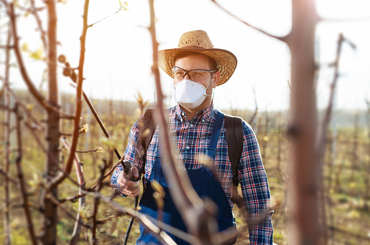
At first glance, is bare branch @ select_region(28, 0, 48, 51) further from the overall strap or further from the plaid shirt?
the overall strap

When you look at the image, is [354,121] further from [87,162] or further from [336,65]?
[87,162]

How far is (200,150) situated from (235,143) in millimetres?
307

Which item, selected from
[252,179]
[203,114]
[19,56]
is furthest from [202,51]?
[19,56]

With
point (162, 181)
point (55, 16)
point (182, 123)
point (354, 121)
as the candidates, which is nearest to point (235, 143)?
point (182, 123)

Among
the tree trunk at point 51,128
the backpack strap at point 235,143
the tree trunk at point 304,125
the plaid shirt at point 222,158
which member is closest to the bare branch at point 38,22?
the tree trunk at point 51,128

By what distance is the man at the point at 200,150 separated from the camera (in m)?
1.86

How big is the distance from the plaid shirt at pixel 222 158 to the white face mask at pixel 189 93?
0.11m

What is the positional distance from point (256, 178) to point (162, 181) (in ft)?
2.57

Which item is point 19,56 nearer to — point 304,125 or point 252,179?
point 304,125

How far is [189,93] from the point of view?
2.17 m

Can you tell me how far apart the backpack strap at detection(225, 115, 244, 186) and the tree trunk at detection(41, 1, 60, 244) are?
154 cm

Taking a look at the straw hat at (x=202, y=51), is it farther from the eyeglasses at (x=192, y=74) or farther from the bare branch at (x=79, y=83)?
the bare branch at (x=79, y=83)

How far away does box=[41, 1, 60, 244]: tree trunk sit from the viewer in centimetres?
60

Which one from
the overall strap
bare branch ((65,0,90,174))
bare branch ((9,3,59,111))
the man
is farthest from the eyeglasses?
bare branch ((9,3,59,111))
